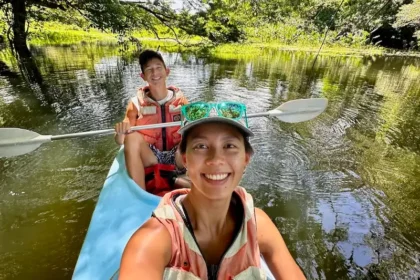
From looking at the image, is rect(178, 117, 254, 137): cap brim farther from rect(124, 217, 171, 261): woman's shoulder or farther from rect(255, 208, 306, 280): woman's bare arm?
rect(255, 208, 306, 280): woman's bare arm

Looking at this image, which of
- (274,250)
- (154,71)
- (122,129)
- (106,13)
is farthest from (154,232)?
(106,13)

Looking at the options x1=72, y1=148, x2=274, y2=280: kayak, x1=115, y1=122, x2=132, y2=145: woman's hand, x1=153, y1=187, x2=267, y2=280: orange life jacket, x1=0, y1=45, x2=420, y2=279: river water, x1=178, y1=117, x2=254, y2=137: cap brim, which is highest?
x1=178, y1=117, x2=254, y2=137: cap brim

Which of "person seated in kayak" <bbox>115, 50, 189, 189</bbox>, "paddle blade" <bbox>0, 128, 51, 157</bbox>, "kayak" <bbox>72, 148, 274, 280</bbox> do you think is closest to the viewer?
"kayak" <bbox>72, 148, 274, 280</bbox>

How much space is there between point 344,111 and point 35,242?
6971mm

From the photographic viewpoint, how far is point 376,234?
3186 millimetres

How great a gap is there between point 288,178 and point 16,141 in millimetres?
3259

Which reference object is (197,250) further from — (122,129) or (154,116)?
(154,116)

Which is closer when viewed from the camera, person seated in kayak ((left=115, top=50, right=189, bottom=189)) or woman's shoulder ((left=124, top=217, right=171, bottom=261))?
woman's shoulder ((left=124, top=217, right=171, bottom=261))

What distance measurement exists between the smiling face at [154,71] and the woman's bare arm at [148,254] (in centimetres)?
220

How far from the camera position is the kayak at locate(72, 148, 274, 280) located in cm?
180

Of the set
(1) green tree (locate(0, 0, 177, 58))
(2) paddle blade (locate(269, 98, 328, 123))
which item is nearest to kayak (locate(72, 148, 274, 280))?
(2) paddle blade (locate(269, 98, 328, 123))

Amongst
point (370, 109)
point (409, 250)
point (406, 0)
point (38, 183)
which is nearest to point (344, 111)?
point (370, 109)

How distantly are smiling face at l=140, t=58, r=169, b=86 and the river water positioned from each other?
1.58 meters

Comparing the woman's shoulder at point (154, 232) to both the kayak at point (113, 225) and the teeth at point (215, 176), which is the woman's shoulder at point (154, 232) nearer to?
the teeth at point (215, 176)
